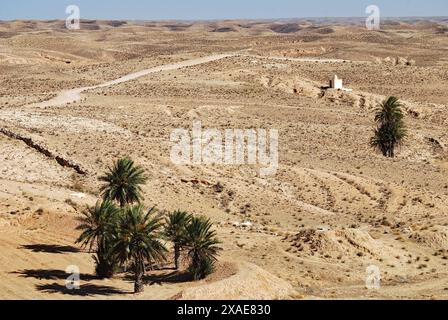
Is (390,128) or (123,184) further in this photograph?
(390,128)

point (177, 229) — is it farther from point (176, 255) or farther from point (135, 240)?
Answer: point (135, 240)

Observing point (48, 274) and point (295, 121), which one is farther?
point (295, 121)

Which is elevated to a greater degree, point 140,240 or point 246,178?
point 140,240

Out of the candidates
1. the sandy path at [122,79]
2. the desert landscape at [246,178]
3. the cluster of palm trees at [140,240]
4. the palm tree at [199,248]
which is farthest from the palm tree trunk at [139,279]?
the sandy path at [122,79]

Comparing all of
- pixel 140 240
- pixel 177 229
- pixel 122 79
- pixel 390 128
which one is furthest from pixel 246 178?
pixel 122 79
